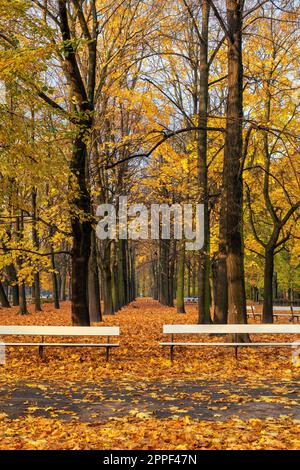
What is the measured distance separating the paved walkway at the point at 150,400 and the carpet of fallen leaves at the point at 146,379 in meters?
0.21

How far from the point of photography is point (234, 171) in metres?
12.5

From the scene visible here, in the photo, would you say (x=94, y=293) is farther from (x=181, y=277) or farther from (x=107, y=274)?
(x=181, y=277)

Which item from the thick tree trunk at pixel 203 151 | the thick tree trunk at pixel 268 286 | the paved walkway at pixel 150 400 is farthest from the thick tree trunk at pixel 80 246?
the thick tree trunk at pixel 268 286

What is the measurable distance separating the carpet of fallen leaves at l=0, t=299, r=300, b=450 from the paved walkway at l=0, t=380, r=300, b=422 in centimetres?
21

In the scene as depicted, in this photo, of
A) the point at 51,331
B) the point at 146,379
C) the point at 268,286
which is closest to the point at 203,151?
the point at 268,286

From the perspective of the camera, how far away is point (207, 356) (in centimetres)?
1216

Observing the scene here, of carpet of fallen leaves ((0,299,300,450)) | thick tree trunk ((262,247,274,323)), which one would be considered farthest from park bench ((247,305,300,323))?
carpet of fallen leaves ((0,299,300,450))

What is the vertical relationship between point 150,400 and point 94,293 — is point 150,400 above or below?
A: below

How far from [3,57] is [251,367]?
717 centimetres

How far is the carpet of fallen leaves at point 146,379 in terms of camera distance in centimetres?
551

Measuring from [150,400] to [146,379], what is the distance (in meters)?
1.81

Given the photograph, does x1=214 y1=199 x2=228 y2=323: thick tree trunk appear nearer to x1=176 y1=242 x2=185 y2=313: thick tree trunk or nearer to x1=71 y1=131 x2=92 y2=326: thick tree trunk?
x1=71 y1=131 x2=92 y2=326: thick tree trunk

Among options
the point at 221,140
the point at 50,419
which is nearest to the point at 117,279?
the point at 221,140

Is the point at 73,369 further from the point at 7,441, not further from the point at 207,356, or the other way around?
the point at 7,441
